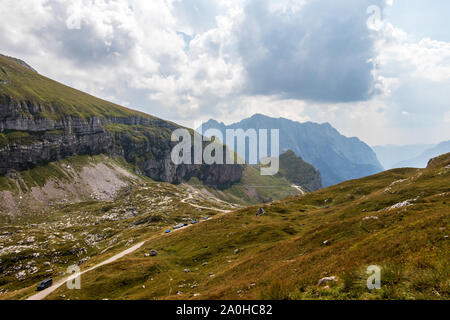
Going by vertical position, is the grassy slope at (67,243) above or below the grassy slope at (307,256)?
below

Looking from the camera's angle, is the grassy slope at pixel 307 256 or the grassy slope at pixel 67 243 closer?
the grassy slope at pixel 307 256

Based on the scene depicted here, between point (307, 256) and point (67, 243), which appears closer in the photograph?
point (307, 256)

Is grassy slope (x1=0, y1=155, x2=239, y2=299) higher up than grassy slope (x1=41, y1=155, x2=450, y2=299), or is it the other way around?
grassy slope (x1=41, y1=155, x2=450, y2=299)

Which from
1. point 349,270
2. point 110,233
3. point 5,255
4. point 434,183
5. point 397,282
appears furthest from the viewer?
point 110,233

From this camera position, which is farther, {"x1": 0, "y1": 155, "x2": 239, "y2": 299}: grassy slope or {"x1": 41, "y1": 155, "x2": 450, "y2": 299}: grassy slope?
{"x1": 0, "y1": 155, "x2": 239, "y2": 299}: grassy slope

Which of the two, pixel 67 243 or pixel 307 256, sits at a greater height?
pixel 307 256

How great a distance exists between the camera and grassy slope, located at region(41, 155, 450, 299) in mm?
16766

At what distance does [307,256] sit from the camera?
101 feet

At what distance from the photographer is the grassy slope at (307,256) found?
16766mm

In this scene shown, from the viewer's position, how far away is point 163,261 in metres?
60.8
